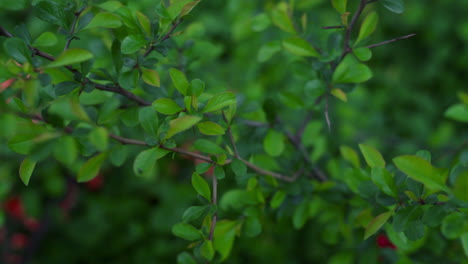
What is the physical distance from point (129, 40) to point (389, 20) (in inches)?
83.1

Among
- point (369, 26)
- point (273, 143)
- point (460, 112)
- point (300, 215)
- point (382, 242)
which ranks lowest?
point (382, 242)

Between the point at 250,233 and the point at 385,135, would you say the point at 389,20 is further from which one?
the point at 250,233

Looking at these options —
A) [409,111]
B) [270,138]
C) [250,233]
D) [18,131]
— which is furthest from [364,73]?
[409,111]

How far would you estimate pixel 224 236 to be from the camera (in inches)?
40.2

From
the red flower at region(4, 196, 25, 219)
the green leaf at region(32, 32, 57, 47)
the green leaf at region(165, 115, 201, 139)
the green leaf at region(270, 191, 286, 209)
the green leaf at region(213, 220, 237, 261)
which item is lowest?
the red flower at region(4, 196, 25, 219)

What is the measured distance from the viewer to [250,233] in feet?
3.42

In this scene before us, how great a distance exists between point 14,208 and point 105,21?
1654 mm

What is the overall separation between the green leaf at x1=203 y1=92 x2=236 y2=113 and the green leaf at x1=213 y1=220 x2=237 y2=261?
31 centimetres

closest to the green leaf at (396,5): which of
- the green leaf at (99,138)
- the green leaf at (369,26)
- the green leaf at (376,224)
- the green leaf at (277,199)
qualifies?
the green leaf at (369,26)

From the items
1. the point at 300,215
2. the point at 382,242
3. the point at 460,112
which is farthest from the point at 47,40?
the point at 382,242

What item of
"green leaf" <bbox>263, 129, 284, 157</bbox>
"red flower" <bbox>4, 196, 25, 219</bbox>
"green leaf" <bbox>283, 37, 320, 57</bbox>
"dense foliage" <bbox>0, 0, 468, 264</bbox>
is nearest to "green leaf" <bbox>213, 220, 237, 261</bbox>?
"dense foliage" <bbox>0, 0, 468, 264</bbox>

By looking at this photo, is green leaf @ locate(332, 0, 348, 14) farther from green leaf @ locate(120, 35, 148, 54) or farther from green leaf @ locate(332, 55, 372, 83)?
green leaf @ locate(120, 35, 148, 54)

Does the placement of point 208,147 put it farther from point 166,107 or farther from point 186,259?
point 186,259

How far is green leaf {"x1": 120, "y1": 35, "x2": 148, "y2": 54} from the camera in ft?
2.61
